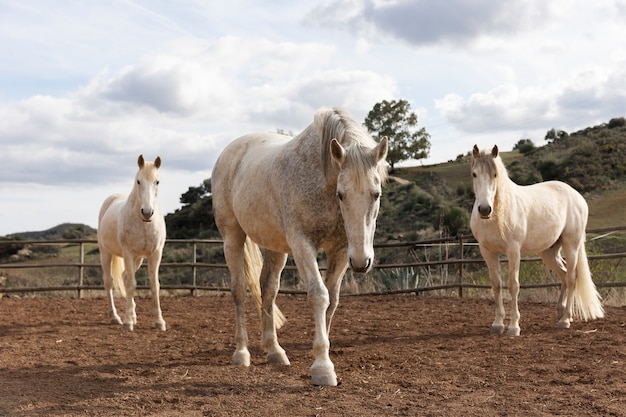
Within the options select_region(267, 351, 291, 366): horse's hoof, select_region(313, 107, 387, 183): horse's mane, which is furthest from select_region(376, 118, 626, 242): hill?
select_region(313, 107, 387, 183): horse's mane

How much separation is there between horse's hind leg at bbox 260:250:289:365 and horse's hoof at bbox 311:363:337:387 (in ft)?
2.98

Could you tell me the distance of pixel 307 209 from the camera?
4777 mm

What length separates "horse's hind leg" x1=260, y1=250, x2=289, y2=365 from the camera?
552 cm

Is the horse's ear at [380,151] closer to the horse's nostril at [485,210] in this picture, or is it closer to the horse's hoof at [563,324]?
the horse's nostril at [485,210]

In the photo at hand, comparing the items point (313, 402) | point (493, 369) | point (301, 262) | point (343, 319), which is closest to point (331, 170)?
point (301, 262)

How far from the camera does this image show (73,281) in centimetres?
2100

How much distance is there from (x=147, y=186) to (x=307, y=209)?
3.83m

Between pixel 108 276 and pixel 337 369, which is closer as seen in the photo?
pixel 337 369

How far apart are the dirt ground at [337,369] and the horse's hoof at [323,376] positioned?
0.07 meters

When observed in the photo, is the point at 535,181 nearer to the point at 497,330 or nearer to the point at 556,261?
the point at 556,261

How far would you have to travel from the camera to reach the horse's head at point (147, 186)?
7855 mm

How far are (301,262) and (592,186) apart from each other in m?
26.1

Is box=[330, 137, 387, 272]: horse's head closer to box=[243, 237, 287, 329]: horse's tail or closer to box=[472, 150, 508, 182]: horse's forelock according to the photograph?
box=[243, 237, 287, 329]: horse's tail

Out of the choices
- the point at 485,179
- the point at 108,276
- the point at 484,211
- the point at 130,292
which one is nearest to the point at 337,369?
the point at 484,211
